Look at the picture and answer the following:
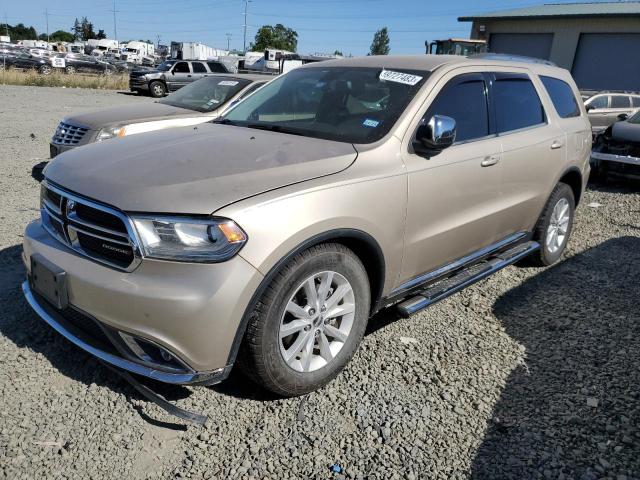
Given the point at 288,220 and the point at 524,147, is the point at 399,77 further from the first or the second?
the point at 288,220

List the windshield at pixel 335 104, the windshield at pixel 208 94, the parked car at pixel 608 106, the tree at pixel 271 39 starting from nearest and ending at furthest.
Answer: the windshield at pixel 335 104, the windshield at pixel 208 94, the parked car at pixel 608 106, the tree at pixel 271 39

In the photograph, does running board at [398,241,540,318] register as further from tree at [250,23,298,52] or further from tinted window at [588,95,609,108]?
tree at [250,23,298,52]

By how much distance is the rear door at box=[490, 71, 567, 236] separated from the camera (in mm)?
3998

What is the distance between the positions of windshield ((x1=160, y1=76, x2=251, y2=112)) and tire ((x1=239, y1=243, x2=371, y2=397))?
17.9 ft

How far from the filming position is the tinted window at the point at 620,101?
1284cm

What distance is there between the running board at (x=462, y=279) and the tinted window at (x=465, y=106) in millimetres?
970

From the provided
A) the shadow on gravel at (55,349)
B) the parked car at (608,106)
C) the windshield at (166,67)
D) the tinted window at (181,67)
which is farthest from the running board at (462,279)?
the windshield at (166,67)

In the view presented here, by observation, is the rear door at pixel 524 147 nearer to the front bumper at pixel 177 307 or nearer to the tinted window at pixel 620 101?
the front bumper at pixel 177 307

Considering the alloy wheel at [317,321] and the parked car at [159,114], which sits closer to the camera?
the alloy wheel at [317,321]

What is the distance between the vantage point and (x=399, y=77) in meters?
3.55

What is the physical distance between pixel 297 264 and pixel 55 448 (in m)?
1.39

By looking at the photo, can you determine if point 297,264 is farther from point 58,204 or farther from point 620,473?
point 620,473

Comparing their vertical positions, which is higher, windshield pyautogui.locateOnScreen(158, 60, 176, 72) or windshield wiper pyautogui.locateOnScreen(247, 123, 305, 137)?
windshield wiper pyautogui.locateOnScreen(247, 123, 305, 137)

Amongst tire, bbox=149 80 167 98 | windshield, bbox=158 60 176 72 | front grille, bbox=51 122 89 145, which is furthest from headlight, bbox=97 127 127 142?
windshield, bbox=158 60 176 72
